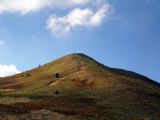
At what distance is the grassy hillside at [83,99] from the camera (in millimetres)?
79250

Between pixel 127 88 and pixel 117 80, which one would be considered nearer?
pixel 127 88

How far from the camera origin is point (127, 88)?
378 ft

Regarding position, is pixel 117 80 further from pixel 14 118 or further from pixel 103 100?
pixel 14 118

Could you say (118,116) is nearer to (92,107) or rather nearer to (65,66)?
(92,107)

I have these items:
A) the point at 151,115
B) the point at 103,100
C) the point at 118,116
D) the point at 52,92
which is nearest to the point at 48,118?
the point at 118,116

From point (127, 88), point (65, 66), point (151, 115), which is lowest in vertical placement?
point (151, 115)

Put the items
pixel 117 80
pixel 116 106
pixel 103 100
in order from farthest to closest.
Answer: pixel 117 80 < pixel 103 100 < pixel 116 106

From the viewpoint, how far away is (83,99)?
100 metres

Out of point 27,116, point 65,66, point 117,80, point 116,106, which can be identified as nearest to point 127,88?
point 117,80

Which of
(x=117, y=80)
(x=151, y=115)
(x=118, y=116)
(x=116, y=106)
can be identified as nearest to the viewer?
(x=118, y=116)

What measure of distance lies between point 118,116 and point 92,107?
10.7 m

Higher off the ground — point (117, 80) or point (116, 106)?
point (117, 80)

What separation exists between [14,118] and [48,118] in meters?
5.61

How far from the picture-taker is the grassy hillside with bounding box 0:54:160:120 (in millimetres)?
79250
